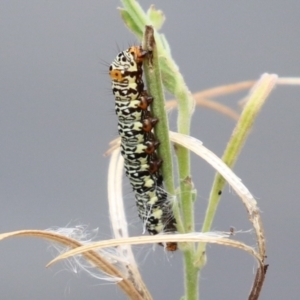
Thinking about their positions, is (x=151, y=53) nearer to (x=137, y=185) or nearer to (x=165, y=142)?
(x=165, y=142)

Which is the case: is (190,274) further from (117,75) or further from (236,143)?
(117,75)

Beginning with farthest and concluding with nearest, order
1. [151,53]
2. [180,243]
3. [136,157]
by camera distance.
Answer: [136,157], [180,243], [151,53]

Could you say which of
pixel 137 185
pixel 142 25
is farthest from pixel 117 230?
pixel 142 25

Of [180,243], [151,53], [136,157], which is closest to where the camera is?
[151,53]

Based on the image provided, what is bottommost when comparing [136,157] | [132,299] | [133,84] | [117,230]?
[132,299]

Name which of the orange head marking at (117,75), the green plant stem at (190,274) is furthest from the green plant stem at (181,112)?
the orange head marking at (117,75)

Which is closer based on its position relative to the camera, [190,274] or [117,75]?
[190,274]

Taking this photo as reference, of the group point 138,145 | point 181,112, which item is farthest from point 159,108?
point 138,145

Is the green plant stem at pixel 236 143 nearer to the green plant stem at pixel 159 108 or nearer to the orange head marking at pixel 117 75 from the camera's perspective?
the green plant stem at pixel 159 108
